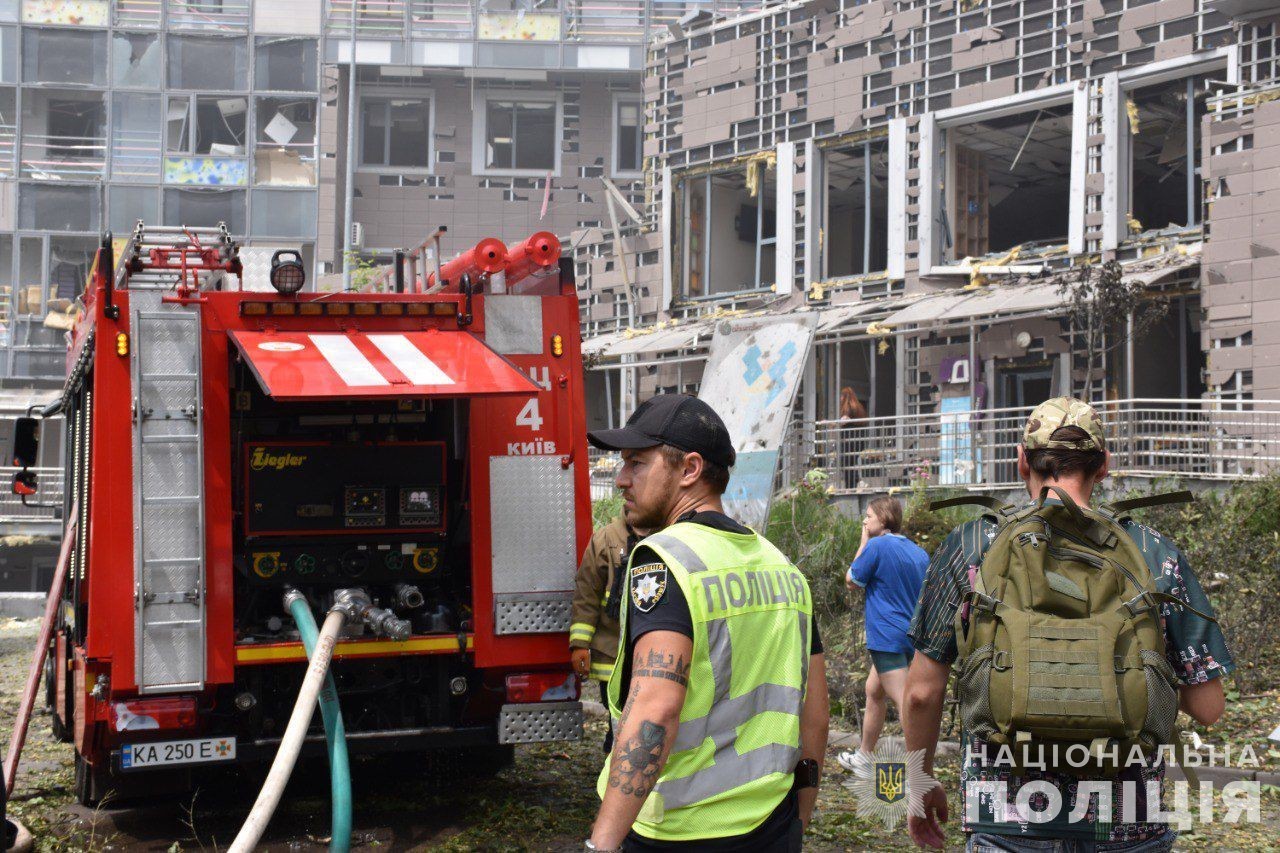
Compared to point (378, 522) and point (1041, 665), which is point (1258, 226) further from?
point (1041, 665)

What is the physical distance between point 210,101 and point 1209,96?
23750mm

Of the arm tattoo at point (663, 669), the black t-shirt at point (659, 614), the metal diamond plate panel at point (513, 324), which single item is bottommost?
the arm tattoo at point (663, 669)

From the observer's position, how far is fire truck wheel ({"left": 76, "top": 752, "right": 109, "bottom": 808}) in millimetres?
7406

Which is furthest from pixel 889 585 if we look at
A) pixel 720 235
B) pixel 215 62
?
pixel 215 62

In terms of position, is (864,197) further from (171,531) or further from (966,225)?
(171,531)

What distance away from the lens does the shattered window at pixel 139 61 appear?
3297 centimetres

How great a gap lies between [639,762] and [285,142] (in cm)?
3236

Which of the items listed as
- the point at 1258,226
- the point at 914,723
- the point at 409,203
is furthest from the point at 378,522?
the point at 409,203

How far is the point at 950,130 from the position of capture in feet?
70.9

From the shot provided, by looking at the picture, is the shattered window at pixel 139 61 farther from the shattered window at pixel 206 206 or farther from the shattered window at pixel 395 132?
the shattered window at pixel 395 132

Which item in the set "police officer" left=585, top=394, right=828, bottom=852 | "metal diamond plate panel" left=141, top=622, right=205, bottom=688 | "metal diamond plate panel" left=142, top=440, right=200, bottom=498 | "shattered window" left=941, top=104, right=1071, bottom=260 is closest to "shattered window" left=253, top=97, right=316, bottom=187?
"shattered window" left=941, top=104, right=1071, bottom=260

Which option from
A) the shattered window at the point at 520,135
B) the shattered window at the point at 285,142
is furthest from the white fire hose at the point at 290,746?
the shattered window at the point at 520,135

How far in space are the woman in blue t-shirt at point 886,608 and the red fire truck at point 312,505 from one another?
197 cm

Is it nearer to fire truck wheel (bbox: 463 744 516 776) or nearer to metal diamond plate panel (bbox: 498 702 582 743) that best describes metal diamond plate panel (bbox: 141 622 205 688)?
metal diamond plate panel (bbox: 498 702 582 743)
